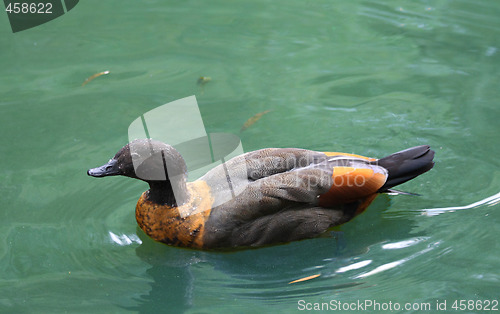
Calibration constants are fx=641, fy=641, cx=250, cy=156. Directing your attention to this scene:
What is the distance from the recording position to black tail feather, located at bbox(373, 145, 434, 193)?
556cm

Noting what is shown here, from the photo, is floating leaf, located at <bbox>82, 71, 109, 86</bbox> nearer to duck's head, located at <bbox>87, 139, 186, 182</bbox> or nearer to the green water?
the green water

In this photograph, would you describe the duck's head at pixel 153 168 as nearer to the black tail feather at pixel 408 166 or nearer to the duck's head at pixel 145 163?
the duck's head at pixel 145 163

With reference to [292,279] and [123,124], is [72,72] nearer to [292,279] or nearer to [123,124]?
[123,124]

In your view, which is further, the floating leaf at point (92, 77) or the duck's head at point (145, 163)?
the floating leaf at point (92, 77)

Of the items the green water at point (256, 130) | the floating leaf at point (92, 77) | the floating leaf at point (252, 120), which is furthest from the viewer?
the floating leaf at point (92, 77)

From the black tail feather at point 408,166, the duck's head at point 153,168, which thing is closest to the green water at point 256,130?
the black tail feather at point 408,166

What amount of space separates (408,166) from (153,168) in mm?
2204

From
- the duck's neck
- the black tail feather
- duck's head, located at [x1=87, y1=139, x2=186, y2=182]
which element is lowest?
the duck's neck

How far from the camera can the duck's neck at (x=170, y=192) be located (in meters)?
5.55

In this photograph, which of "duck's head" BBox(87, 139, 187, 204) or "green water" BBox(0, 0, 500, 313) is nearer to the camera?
"green water" BBox(0, 0, 500, 313)

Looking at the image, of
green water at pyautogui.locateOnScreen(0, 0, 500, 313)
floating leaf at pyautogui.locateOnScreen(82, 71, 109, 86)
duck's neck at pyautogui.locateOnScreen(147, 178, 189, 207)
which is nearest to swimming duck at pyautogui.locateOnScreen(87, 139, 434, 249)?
duck's neck at pyautogui.locateOnScreen(147, 178, 189, 207)

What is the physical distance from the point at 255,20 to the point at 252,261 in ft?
15.7

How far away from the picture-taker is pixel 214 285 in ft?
16.6

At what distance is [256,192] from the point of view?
17.3ft
